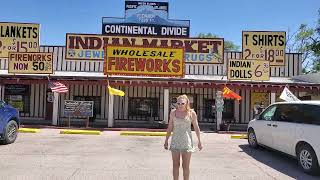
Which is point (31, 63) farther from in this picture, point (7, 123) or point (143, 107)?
point (7, 123)

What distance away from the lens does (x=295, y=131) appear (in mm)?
10672

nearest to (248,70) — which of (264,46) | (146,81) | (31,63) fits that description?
(264,46)

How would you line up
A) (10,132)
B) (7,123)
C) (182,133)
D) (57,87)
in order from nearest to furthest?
(182,133) < (7,123) < (10,132) < (57,87)

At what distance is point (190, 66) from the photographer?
1090 inches

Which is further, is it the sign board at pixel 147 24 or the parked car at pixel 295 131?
the sign board at pixel 147 24

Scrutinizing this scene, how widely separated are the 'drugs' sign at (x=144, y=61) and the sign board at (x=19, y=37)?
6.18 meters

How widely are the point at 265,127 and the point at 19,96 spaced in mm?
17825

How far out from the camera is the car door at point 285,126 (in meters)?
10.9

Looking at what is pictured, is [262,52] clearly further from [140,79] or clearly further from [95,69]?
[95,69]

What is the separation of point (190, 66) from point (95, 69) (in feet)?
20.0

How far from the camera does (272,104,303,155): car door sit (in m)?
10.9

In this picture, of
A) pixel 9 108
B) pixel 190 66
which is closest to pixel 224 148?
pixel 9 108

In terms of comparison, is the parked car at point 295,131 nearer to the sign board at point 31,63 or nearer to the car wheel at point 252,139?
the car wheel at point 252,139

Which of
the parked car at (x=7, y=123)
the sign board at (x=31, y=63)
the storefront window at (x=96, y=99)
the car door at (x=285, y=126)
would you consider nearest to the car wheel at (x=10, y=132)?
the parked car at (x=7, y=123)
